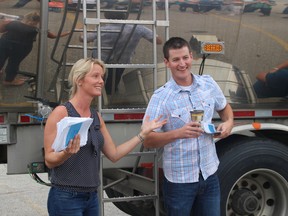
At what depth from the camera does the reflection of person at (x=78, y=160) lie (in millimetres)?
3383

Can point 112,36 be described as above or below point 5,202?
above

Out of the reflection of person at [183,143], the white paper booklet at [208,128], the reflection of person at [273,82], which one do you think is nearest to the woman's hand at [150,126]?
the reflection of person at [183,143]

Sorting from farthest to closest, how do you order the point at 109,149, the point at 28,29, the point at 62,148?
the point at 28,29, the point at 109,149, the point at 62,148

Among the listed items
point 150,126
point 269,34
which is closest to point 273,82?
point 269,34

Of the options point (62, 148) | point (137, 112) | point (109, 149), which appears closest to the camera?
point (62, 148)

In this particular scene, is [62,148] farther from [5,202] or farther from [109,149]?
[5,202]

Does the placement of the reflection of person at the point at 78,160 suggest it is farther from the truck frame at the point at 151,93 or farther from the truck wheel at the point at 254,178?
the truck wheel at the point at 254,178

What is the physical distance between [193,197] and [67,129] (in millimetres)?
1292

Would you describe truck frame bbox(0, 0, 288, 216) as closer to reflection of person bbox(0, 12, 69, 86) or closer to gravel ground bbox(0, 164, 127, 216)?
reflection of person bbox(0, 12, 69, 86)

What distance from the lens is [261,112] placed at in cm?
514


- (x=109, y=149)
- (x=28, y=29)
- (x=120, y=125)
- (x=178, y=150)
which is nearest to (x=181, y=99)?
(x=178, y=150)

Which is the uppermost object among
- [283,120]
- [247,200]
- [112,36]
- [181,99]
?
[112,36]

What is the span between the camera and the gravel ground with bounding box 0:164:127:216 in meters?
7.39

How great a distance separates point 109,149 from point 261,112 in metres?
1.91
